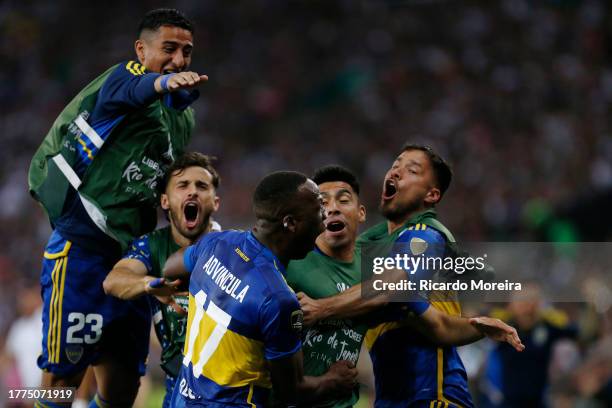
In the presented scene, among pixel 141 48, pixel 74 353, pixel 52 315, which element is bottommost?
pixel 74 353

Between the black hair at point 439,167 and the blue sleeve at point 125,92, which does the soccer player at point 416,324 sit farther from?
the blue sleeve at point 125,92

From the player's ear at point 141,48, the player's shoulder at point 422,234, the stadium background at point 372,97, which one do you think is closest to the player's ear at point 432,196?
the player's shoulder at point 422,234

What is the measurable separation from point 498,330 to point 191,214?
6.40ft

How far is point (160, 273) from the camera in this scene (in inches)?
213

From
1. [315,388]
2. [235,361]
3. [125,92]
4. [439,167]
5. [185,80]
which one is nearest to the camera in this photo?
[235,361]

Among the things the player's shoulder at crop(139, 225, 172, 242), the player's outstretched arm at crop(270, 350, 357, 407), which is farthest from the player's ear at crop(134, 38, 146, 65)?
the player's outstretched arm at crop(270, 350, 357, 407)

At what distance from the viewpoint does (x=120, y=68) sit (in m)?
5.38

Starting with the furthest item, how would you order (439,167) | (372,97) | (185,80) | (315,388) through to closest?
(372,97)
(439,167)
(185,80)
(315,388)

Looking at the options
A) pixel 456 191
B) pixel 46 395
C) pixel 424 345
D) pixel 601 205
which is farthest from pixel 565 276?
pixel 46 395

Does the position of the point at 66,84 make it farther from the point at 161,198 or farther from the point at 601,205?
the point at 161,198

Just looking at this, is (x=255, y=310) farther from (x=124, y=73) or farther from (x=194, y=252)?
(x=124, y=73)

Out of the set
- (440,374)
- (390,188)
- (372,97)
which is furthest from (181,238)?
(372,97)

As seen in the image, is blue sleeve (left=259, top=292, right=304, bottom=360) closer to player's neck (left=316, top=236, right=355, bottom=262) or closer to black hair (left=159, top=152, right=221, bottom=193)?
player's neck (left=316, top=236, right=355, bottom=262)

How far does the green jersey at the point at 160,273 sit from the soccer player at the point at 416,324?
107 cm
